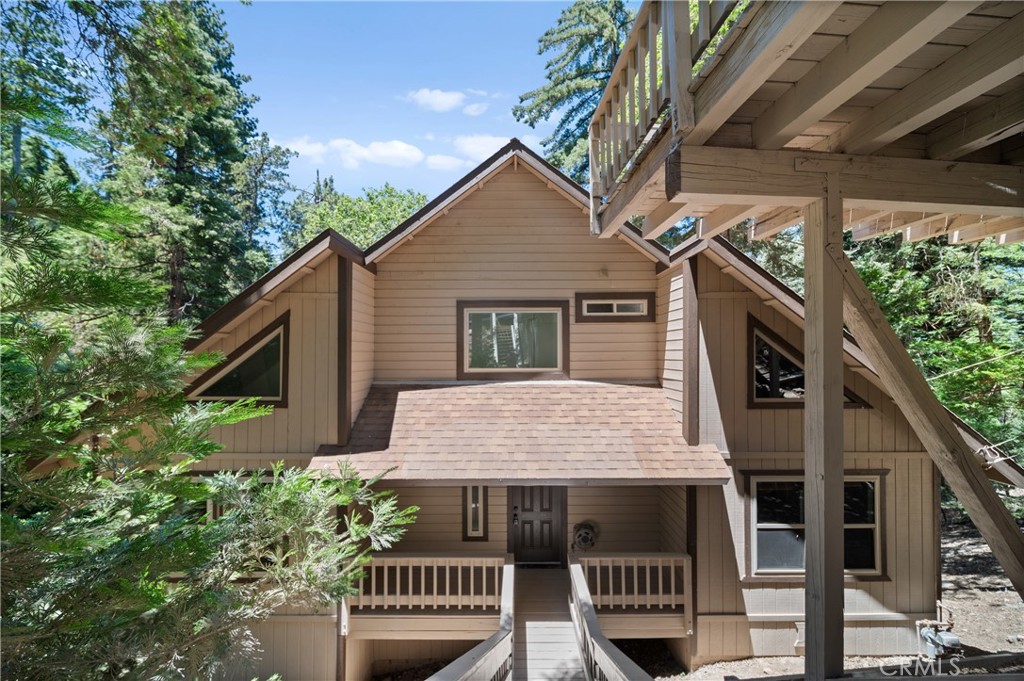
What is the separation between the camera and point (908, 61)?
7.28ft

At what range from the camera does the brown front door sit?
9.01 meters

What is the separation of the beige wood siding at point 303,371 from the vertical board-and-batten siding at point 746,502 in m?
5.66

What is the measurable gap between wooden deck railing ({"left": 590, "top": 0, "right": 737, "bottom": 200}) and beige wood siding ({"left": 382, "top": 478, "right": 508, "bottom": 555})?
20.4 feet

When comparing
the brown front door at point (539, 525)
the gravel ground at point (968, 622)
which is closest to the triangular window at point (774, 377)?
the gravel ground at point (968, 622)

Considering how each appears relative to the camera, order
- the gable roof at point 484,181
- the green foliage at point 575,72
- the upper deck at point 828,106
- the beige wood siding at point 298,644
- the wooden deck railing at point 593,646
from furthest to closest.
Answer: the green foliage at point 575,72 < the gable roof at point 484,181 < the beige wood siding at point 298,644 < the wooden deck railing at point 593,646 < the upper deck at point 828,106

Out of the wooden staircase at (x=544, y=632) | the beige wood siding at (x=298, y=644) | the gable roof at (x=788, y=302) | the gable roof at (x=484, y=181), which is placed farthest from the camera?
the gable roof at (x=484, y=181)

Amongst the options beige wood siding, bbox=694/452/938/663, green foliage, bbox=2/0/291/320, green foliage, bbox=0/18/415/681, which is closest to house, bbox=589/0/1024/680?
green foliage, bbox=2/0/291/320

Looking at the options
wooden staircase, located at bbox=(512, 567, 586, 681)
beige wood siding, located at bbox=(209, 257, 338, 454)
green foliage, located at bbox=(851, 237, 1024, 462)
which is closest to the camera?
wooden staircase, located at bbox=(512, 567, 586, 681)

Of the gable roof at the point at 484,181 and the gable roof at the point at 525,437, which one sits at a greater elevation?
the gable roof at the point at 484,181

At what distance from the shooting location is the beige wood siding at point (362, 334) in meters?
7.96

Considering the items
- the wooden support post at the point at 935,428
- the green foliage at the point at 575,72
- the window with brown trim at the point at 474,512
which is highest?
the green foliage at the point at 575,72

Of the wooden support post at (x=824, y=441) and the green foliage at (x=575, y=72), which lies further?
the green foliage at (x=575, y=72)

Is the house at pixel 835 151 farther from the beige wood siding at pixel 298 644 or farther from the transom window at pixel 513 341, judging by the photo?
the beige wood siding at pixel 298 644

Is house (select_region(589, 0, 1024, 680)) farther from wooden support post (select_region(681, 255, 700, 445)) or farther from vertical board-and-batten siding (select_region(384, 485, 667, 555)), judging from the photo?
vertical board-and-batten siding (select_region(384, 485, 667, 555))
